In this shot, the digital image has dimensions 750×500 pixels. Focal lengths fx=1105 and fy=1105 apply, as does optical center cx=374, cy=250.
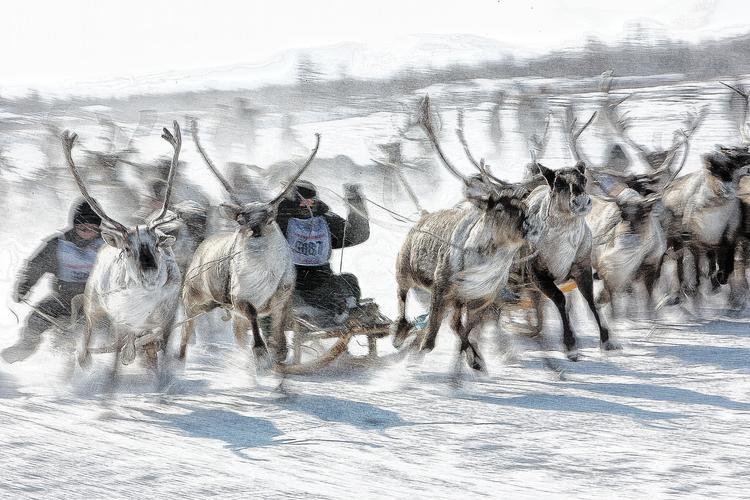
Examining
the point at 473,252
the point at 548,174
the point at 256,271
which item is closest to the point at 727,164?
the point at 548,174

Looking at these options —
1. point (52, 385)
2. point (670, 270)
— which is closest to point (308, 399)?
point (52, 385)

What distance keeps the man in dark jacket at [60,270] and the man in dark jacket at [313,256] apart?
1.42 m

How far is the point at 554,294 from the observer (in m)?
8.51

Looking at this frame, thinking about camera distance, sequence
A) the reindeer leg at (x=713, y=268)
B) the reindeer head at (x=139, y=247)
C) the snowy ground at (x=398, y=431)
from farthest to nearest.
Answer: the reindeer leg at (x=713, y=268), the reindeer head at (x=139, y=247), the snowy ground at (x=398, y=431)

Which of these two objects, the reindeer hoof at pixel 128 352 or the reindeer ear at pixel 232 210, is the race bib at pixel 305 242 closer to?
the reindeer ear at pixel 232 210

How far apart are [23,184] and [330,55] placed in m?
7.34

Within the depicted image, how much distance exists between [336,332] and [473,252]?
1.24 metres

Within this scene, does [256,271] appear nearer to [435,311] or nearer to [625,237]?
[435,311]

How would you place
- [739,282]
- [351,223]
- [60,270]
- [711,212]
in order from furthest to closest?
[739,282]
[711,212]
[351,223]
[60,270]

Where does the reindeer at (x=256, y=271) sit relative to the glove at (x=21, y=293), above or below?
above

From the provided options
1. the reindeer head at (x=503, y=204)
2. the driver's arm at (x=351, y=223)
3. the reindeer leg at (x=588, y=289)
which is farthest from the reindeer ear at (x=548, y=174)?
the driver's arm at (x=351, y=223)

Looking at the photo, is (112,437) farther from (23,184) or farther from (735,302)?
(735,302)

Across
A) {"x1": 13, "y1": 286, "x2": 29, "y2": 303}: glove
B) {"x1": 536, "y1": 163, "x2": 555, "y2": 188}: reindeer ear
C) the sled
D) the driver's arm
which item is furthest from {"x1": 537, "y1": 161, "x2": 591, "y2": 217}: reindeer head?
{"x1": 13, "y1": 286, "x2": 29, "y2": 303}: glove

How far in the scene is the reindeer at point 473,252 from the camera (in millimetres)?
7672
